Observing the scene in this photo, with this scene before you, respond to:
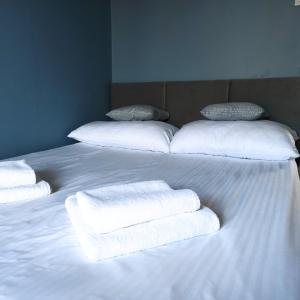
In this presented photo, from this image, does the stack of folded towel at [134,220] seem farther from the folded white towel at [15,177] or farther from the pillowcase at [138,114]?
the pillowcase at [138,114]

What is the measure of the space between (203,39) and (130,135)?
1.06 meters

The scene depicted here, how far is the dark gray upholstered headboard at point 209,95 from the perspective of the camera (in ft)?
6.70

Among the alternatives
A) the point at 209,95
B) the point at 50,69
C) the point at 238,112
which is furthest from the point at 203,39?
the point at 50,69

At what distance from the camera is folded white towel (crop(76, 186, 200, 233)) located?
67 centimetres

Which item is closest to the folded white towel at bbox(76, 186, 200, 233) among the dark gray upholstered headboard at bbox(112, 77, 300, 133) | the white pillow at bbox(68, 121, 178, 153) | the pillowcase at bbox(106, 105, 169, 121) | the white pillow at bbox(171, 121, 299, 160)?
the white pillow at bbox(171, 121, 299, 160)

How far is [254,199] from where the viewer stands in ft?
3.29

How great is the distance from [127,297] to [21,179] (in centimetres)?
72

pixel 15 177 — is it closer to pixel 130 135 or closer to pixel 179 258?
pixel 179 258

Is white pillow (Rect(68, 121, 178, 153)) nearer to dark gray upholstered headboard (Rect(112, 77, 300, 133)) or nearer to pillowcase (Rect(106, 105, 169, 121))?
pillowcase (Rect(106, 105, 169, 121))

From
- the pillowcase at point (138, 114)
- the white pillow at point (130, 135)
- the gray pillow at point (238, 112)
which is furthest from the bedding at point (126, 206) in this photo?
the pillowcase at point (138, 114)

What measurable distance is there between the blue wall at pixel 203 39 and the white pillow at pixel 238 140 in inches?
26.2

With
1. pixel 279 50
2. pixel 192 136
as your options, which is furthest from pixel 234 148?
pixel 279 50

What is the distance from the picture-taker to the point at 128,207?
2.30 feet

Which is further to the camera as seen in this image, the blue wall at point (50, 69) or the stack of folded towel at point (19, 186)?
the blue wall at point (50, 69)
